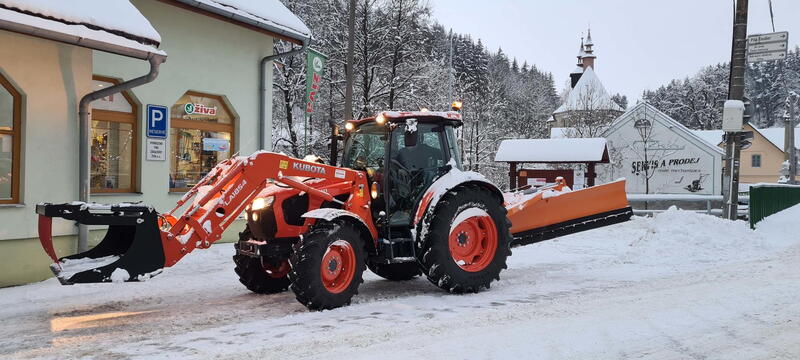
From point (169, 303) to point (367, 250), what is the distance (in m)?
2.23

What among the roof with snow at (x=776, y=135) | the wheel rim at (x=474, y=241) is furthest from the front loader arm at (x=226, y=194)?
the roof with snow at (x=776, y=135)

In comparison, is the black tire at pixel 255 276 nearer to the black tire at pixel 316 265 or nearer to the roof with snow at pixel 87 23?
the black tire at pixel 316 265

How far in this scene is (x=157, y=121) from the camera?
10570 mm

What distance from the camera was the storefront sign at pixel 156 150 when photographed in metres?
10.5

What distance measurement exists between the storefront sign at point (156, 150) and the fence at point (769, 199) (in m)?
11.5

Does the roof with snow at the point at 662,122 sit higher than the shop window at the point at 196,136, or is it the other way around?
the roof with snow at the point at 662,122

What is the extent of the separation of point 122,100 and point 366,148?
4871 millimetres

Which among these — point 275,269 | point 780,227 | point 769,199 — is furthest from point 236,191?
point 769,199

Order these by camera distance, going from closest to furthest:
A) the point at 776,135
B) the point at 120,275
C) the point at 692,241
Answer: the point at 120,275 → the point at 692,241 → the point at 776,135

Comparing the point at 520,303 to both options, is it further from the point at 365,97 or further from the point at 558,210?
the point at 365,97

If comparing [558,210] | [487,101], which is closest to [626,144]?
[487,101]

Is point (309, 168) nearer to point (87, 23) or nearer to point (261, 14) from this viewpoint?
point (87, 23)

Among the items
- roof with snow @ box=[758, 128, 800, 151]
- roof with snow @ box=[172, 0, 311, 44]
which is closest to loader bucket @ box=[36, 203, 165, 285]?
roof with snow @ box=[172, 0, 311, 44]

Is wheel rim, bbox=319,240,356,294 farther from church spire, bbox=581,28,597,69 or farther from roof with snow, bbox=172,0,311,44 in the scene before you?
church spire, bbox=581,28,597,69
